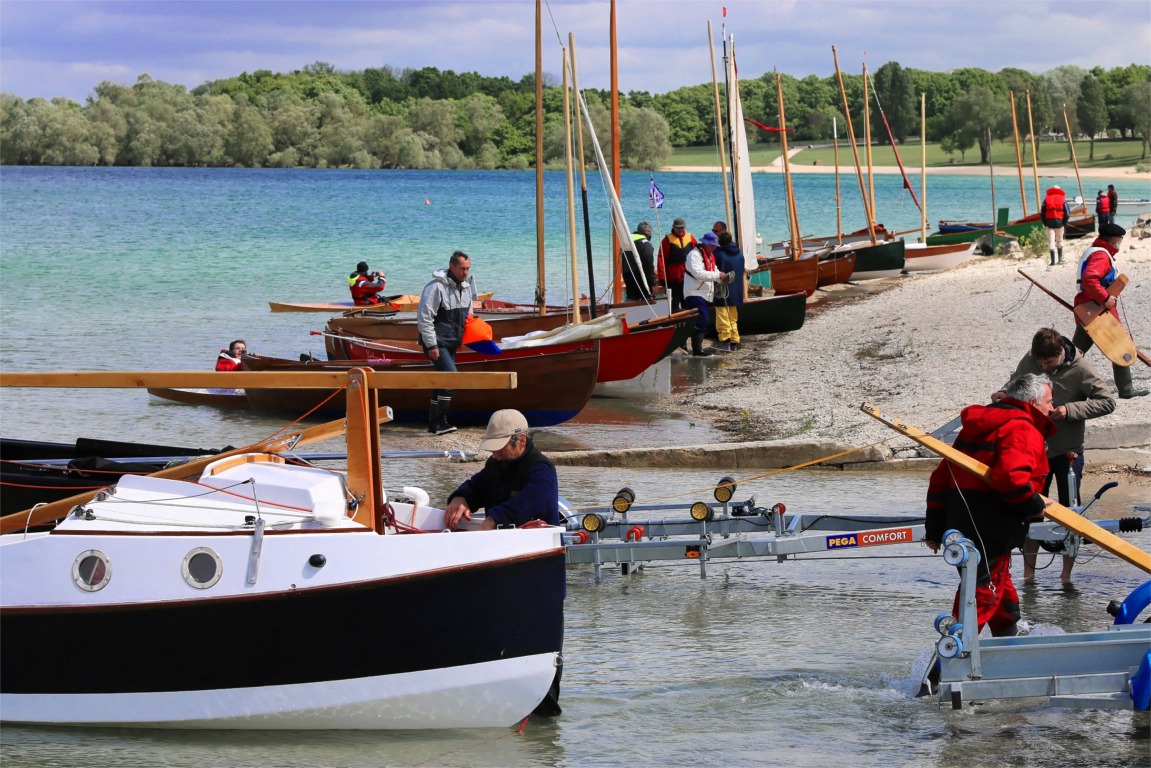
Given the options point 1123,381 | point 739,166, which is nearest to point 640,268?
point 739,166

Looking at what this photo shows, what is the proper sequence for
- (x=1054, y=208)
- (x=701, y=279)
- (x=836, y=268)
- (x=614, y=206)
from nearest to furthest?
(x=614, y=206)
(x=701, y=279)
(x=1054, y=208)
(x=836, y=268)

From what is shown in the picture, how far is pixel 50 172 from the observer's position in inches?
5039

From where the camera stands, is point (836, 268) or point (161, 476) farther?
point (836, 268)

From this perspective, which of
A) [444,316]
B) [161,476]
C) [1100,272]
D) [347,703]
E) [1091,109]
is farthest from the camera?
[1091,109]

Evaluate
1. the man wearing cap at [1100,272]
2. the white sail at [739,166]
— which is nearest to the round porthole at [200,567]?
the man wearing cap at [1100,272]

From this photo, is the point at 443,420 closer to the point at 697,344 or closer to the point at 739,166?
the point at 697,344

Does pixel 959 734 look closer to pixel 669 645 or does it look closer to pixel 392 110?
pixel 669 645

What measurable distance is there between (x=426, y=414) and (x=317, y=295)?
2312 centimetres

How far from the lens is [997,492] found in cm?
645

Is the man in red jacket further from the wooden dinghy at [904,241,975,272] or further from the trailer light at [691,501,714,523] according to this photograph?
the wooden dinghy at [904,241,975,272]

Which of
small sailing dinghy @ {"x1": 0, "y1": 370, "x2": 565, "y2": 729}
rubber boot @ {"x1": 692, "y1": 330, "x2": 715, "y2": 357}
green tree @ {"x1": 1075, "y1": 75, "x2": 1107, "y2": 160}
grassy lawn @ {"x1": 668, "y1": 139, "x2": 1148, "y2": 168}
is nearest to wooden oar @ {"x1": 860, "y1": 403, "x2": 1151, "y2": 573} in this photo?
small sailing dinghy @ {"x1": 0, "y1": 370, "x2": 565, "y2": 729}

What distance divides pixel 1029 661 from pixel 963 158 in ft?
501

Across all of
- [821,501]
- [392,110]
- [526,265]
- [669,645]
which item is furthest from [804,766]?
[392,110]

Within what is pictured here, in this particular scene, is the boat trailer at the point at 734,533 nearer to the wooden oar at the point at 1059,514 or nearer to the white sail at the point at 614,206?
the wooden oar at the point at 1059,514
